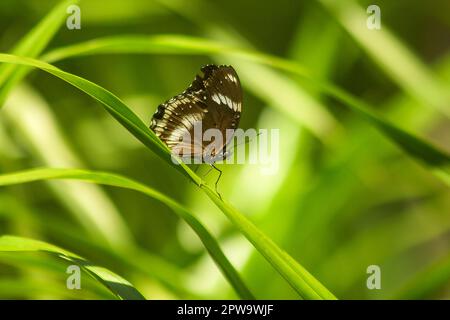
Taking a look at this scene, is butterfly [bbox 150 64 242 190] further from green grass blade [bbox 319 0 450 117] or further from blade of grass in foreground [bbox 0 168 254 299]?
green grass blade [bbox 319 0 450 117]

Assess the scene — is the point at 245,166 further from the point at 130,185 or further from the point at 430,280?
the point at 130,185

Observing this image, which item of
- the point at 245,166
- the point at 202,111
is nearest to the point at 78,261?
the point at 202,111

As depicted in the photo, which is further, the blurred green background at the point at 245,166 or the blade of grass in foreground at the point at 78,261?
the blurred green background at the point at 245,166

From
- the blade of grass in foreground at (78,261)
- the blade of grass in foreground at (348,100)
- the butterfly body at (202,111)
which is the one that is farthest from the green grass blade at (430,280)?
the blade of grass in foreground at (78,261)

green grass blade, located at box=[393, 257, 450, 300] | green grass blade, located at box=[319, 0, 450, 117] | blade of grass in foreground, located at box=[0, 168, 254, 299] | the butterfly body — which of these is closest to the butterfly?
the butterfly body

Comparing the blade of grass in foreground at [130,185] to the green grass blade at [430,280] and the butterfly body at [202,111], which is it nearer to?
the butterfly body at [202,111]
